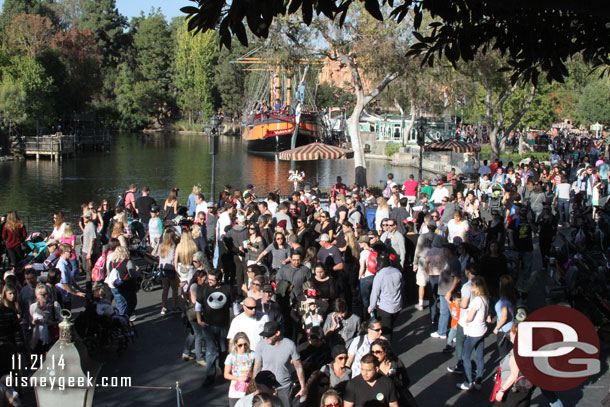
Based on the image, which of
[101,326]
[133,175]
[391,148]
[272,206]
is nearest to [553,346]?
[101,326]

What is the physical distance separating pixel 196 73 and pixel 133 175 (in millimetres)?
54197

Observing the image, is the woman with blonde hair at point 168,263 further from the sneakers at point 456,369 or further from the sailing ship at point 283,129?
the sailing ship at point 283,129

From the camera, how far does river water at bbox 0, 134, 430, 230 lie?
31.6m

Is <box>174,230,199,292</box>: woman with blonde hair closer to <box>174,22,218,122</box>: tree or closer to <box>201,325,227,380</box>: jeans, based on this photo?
<box>201,325,227,380</box>: jeans

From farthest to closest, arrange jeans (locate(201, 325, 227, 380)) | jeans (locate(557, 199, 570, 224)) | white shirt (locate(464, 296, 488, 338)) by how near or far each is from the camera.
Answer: jeans (locate(557, 199, 570, 224)) → jeans (locate(201, 325, 227, 380)) → white shirt (locate(464, 296, 488, 338))

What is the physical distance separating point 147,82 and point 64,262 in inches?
3421

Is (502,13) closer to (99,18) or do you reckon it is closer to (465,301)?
(465,301)

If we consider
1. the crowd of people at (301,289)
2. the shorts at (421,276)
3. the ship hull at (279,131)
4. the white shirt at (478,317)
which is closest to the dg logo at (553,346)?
Result: the crowd of people at (301,289)

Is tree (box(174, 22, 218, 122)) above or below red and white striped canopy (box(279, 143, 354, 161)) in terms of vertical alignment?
above

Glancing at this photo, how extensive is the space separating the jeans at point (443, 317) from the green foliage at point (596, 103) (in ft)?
152

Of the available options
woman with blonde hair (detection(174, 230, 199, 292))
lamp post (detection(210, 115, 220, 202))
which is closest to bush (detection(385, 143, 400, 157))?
lamp post (detection(210, 115, 220, 202))

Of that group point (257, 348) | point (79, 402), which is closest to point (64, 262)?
point (257, 348)

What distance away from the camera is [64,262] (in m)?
9.26

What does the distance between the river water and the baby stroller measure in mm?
16635
